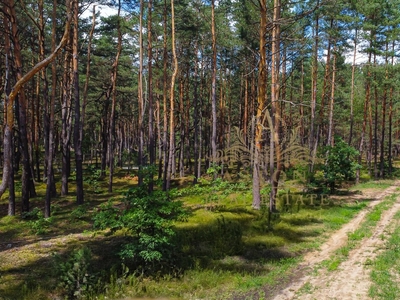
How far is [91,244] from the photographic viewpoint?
1005cm

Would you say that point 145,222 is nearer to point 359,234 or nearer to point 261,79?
point 261,79

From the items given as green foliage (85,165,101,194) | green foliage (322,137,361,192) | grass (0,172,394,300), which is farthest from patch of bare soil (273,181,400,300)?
green foliage (85,165,101,194)

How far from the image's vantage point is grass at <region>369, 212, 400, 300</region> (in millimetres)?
6656

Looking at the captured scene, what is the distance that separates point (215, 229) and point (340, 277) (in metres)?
4.53

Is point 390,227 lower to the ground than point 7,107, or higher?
lower

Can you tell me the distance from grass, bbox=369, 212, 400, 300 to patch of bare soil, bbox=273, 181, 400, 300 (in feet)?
0.56

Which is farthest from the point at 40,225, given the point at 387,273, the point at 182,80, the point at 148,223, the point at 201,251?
the point at 182,80

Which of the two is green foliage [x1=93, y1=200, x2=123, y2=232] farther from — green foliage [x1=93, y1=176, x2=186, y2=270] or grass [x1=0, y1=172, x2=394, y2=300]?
grass [x1=0, y1=172, x2=394, y2=300]

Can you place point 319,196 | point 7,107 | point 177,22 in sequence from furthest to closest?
1. point 177,22
2. point 319,196
3. point 7,107

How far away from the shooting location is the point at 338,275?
25.6 feet

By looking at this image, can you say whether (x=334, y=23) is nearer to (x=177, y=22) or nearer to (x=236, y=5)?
(x=236, y=5)

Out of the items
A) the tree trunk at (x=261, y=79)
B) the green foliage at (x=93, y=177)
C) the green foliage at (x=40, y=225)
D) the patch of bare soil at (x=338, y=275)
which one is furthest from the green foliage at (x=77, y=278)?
the green foliage at (x=93, y=177)

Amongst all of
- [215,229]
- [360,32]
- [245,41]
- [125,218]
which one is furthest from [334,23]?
[125,218]

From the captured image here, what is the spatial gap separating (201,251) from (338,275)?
12.7 ft
